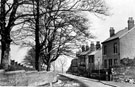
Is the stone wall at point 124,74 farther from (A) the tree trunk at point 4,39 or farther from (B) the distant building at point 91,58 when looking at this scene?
(B) the distant building at point 91,58

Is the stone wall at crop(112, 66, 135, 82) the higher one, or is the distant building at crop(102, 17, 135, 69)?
the distant building at crop(102, 17, 135, 69)

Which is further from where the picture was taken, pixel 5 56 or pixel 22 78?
pixel 5 56

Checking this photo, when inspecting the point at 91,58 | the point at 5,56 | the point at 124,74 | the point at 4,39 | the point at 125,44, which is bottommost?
the point at 124,74

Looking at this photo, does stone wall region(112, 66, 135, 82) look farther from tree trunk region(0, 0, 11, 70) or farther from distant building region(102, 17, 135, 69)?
tree trunk region(0, 0, 11, 70)

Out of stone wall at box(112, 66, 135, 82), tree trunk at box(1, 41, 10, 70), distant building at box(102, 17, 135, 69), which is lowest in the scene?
stone wall at box(112, 66, 135, 82)

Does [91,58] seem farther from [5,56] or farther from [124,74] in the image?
[5,56]

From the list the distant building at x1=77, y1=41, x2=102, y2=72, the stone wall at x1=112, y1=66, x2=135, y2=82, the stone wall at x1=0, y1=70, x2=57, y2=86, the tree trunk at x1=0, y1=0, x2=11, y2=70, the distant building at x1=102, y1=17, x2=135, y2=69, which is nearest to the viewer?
the stone wall at x1=0, y1=70, x2=57, y2=86

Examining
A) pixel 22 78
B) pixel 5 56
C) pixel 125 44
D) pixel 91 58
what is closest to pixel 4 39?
pixel 5 56

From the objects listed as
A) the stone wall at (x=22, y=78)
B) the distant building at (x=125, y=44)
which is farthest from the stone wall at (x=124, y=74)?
the stone wall at (x=22, y=78)

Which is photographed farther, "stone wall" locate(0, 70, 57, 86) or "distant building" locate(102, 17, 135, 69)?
"distant building" locate(102, 17, 135, 69)

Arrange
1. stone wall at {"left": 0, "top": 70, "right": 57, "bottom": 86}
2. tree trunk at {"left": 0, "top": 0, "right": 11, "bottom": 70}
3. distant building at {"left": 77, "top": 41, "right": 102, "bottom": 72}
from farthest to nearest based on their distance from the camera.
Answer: distant building at {"left": 77, "top": 41, "right": 102, "bottom": 72} < tree trunk at {"left": 0, "top": 0, "right": 11, "bottom": 70} < stone wall at {"left": 0, "top": 70, "right": 57, "bottom": 86}

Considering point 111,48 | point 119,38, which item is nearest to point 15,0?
point 119,38

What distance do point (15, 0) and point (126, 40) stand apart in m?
26.6

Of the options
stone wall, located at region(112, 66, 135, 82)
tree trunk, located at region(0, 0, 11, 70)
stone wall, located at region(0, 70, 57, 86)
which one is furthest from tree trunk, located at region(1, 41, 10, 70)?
stone wall, located at region(112, 66, 135, 82)
